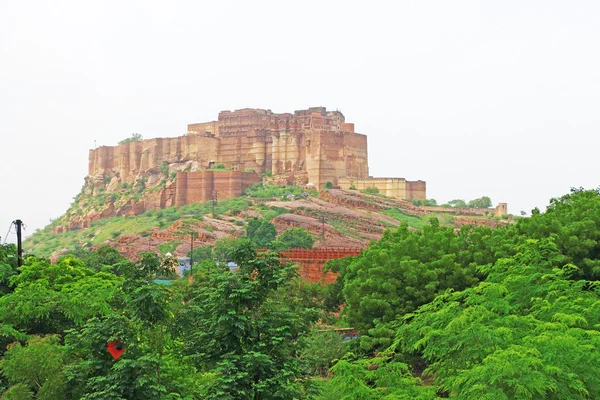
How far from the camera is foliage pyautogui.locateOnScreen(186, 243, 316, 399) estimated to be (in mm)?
15039

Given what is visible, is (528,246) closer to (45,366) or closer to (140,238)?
(45,366)

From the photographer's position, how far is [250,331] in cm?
1576

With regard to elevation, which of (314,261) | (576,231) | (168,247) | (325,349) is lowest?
(325,349)

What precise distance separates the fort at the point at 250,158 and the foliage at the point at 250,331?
66.2 metres

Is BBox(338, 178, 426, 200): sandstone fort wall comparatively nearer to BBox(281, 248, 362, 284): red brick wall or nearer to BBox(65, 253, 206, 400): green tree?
BBox(281, 248, 362, 284): red brick wall

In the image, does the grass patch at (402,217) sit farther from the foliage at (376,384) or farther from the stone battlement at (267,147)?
the foliage at (376,384)

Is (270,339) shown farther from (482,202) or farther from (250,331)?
(482,202)

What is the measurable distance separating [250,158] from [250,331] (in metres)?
73.4

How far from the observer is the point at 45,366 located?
1917cm

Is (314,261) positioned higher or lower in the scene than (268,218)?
lower

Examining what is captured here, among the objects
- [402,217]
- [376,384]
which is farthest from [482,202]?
[376,384]

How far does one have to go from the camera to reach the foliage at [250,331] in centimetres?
1504

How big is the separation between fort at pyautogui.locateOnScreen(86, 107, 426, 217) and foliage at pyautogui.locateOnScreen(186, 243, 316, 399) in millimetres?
66179

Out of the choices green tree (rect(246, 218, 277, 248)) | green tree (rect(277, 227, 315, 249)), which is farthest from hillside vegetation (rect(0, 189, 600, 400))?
green tree (rect(246, 218, 277, 248))
